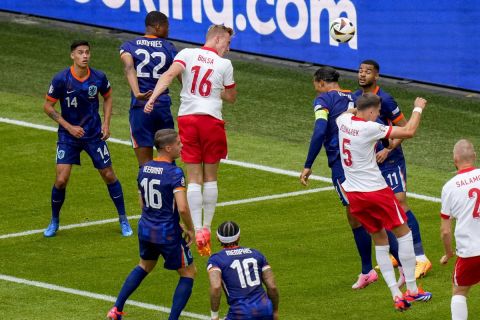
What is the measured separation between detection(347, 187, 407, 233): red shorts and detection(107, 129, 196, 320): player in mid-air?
1.93m

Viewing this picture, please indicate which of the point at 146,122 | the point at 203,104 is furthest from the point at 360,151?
the point at 146,122

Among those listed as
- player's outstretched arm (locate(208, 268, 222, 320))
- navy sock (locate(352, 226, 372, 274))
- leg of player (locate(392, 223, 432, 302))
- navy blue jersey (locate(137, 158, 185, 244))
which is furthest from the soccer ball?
player's outstretched arm (locate(208, 268, 222, 320))

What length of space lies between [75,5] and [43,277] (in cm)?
1472

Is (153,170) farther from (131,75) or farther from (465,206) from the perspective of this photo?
(131,75)

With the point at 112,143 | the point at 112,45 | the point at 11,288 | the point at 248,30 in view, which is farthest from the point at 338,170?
the point at 112,45

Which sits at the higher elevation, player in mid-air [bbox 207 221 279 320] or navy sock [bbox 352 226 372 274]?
player in mid-air [bbox 207 221 279 320]

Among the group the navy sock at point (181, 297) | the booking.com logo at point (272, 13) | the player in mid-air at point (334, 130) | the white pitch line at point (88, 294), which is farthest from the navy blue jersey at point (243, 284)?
the booking.com logo at point (272, 13)

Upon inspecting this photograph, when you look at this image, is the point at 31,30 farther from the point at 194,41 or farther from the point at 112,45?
the point at 194,41

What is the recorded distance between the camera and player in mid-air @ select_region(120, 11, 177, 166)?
17453mm

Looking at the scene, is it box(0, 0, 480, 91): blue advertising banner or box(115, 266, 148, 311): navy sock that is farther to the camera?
box(0, 0, 480, 91): blue advertising banner

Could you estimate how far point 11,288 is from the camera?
15539 mm

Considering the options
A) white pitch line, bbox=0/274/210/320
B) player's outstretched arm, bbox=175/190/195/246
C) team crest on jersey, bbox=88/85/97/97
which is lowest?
white pitch line, bbox=0/274/210/320

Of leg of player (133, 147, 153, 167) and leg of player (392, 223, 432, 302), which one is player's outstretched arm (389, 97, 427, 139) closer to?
leg of player (392, 223, 432, 302)

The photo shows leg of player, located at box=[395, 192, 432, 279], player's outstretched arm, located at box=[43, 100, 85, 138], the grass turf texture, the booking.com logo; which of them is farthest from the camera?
the booking.com logo
